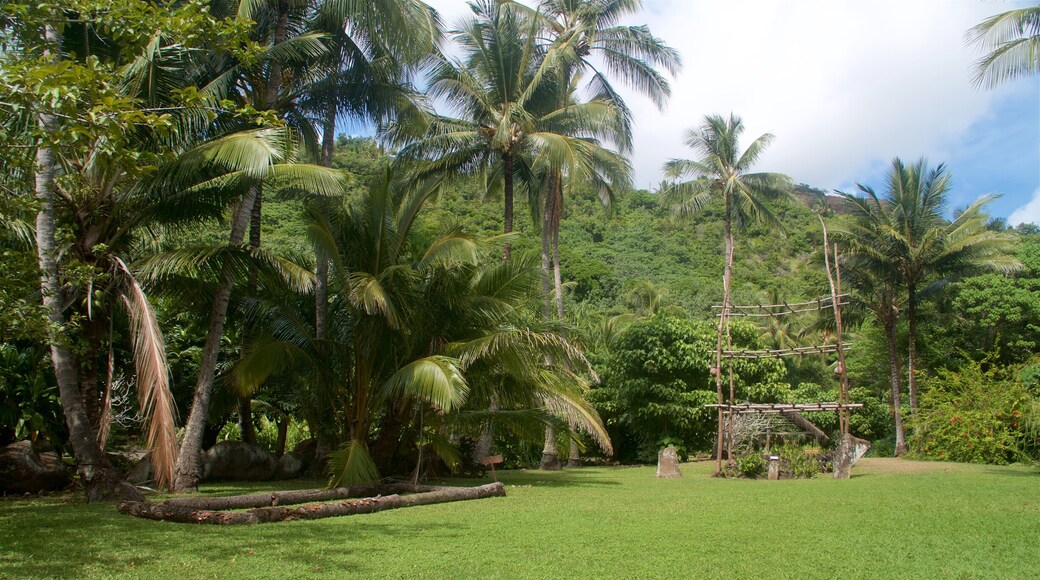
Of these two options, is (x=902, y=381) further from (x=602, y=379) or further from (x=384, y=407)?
(x=384, y=407)

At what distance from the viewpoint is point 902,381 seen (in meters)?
30.4

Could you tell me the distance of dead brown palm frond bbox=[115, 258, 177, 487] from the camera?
31.1 ft

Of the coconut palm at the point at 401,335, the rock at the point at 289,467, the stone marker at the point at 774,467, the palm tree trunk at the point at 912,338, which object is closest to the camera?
the coconut palm at the point at 401,335

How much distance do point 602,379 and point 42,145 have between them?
20.6 meters

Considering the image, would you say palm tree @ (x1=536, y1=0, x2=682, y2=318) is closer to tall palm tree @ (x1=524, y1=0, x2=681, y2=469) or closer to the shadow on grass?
tall palm tree @ (x1=524, y1=0, x2=681, y2=469)

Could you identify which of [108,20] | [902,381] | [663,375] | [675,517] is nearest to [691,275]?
[902,381]

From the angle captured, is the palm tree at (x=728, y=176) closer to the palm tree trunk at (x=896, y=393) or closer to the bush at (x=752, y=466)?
the palm tree trunk at (x=896, y=393)

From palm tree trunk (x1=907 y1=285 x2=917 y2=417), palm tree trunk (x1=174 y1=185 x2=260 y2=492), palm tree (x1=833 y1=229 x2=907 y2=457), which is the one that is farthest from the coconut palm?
palm tree (x1=833 y1=229 x2=907 y2=457)

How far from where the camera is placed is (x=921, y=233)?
26203 mm

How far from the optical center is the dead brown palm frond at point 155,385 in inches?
373

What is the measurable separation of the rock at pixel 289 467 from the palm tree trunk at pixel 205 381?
2321 mm

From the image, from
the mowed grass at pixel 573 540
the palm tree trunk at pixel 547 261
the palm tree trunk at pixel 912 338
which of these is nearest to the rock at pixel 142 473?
the mowed grass at pixel 573 540

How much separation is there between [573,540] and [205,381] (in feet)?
25.0

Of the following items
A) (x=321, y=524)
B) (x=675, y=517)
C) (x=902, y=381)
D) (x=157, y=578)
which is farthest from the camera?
(x=902, y=381)
